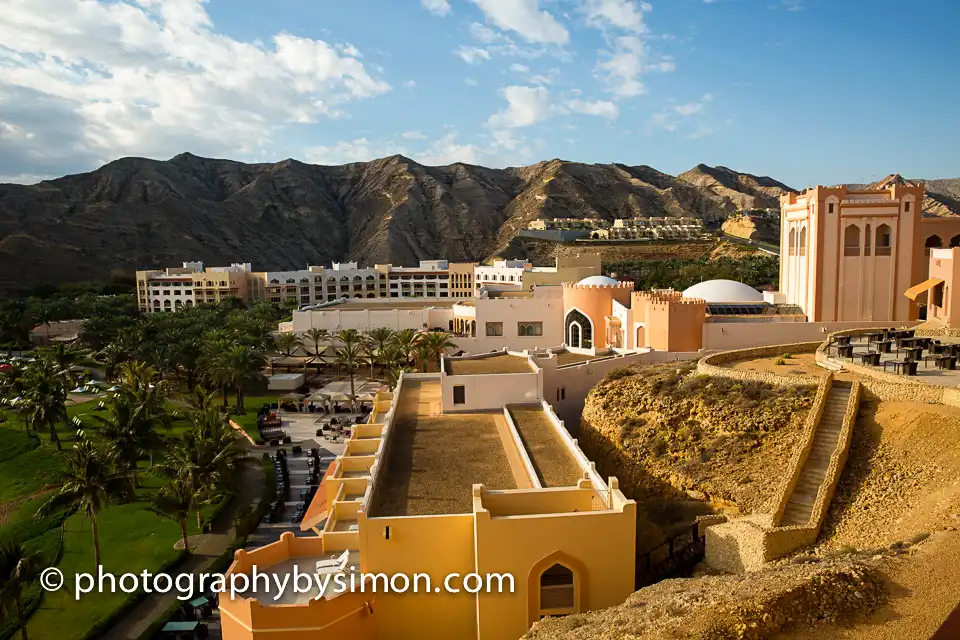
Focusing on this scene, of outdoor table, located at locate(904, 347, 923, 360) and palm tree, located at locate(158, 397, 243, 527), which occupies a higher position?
outdoor table, located at locate(904, 347, 923, 360)

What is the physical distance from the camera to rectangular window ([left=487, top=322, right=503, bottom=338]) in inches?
1559

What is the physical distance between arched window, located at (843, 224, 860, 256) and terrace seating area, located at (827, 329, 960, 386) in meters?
4.98

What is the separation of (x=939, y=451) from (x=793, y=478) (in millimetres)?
2840

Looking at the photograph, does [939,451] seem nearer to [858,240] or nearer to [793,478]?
[793,478]

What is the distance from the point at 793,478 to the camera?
14227 millimetres

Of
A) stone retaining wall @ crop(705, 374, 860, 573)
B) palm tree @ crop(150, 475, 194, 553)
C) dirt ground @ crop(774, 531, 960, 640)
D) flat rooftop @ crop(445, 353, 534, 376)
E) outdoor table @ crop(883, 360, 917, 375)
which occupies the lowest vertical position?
palm tree @ crop(150, 475, 194, 553)

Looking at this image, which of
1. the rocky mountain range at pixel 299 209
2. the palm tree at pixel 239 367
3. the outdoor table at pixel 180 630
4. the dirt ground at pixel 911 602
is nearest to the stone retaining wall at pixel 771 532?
the dirt ground at pixel 911 602

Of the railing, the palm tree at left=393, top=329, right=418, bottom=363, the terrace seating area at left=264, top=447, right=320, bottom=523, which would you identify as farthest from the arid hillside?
the railing

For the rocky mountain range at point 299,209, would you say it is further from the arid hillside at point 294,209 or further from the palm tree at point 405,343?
the palm tree at point 405,343

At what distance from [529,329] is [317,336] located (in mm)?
14398

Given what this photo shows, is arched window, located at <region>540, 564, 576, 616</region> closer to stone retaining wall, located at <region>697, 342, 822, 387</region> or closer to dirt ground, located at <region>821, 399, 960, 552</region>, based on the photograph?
dirt ground, located at <region>821, 399, 960, 552</region>

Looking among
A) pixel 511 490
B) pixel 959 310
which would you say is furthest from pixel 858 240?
pixel 511 490

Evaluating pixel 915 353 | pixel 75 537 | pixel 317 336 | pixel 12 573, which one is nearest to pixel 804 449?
pixel 915 353

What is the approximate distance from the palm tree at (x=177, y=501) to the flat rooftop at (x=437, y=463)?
637cm
